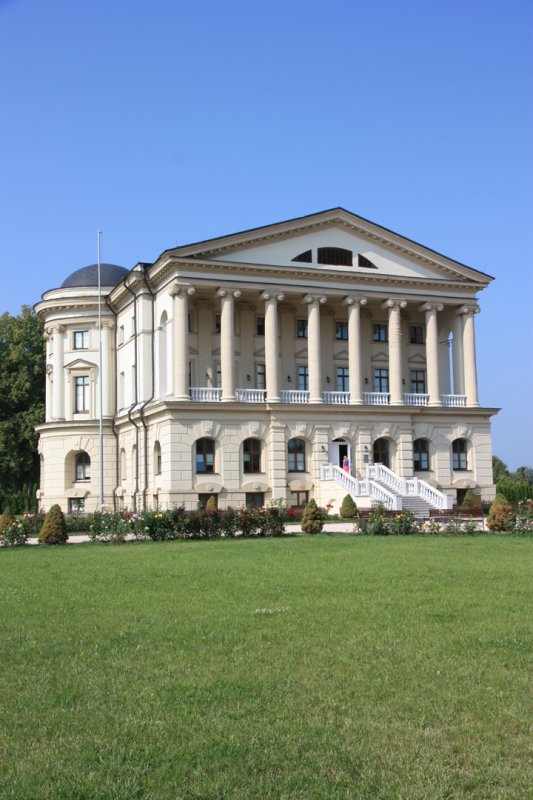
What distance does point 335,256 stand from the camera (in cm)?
5128

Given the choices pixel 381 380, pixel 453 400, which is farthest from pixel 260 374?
pixel 453 400

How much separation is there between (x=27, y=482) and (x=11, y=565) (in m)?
48.3

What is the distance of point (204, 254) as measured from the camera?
47.8 m

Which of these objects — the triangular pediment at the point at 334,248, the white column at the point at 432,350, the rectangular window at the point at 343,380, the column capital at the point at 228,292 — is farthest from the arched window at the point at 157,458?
the white column at the point at 432,350

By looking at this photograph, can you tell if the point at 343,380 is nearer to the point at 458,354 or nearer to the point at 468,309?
the point at 458,354

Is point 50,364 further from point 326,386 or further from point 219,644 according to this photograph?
point 219,644

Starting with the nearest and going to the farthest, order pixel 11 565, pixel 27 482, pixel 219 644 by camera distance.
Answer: pixel 219 644
pixel 11 565
pixel 27 482

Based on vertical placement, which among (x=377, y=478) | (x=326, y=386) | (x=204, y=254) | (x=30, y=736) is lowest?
(x=30, y=736)

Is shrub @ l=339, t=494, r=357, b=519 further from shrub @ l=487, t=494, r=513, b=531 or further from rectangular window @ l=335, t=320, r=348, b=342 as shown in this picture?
rectangular window @ l=335, t=320, r=348, b=342

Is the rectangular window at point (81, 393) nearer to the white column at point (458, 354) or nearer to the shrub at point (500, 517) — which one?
the white column at point (458, 354)

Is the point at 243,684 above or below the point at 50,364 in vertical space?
below

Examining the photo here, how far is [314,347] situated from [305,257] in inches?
203

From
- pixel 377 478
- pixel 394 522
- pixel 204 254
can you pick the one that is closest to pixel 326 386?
pixel 377 478

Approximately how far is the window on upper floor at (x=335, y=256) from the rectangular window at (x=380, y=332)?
5.77 metres
